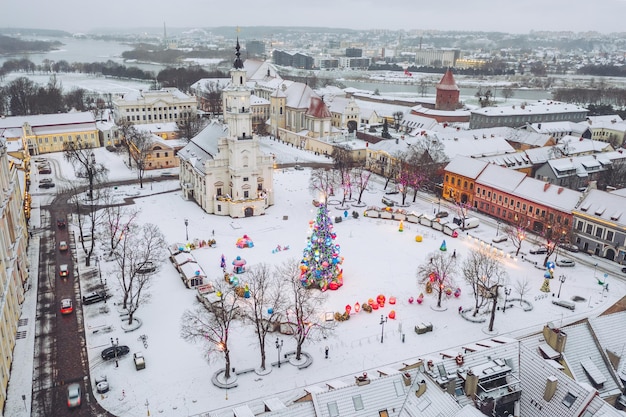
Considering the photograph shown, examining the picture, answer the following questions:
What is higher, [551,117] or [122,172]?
[551,117]

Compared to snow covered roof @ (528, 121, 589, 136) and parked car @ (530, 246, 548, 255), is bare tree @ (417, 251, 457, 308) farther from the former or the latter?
snow covered roof @ (528, 121, 589, 136)

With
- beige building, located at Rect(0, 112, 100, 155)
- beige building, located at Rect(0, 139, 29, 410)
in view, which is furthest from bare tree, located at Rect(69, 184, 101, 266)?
beige building, located at Rect(0, 112, 100, 155)

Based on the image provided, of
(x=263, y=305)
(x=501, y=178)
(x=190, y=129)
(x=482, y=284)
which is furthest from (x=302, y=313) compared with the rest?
(x=190, y=129)

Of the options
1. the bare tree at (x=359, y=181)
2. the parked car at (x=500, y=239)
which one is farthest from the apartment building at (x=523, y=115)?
the parked car at (x=500, y=239)

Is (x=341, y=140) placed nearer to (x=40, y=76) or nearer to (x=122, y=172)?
(x=122, y=172)

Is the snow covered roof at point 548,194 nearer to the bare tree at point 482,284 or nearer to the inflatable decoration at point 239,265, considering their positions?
the bare tree at point 482,284

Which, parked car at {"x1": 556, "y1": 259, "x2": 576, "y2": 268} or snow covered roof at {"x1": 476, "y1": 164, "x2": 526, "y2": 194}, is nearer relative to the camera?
parked car at {"x1": 556, "y1": 259, "x2": 576, "y2": 268}

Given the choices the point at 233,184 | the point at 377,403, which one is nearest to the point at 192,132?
the point at 233,184
